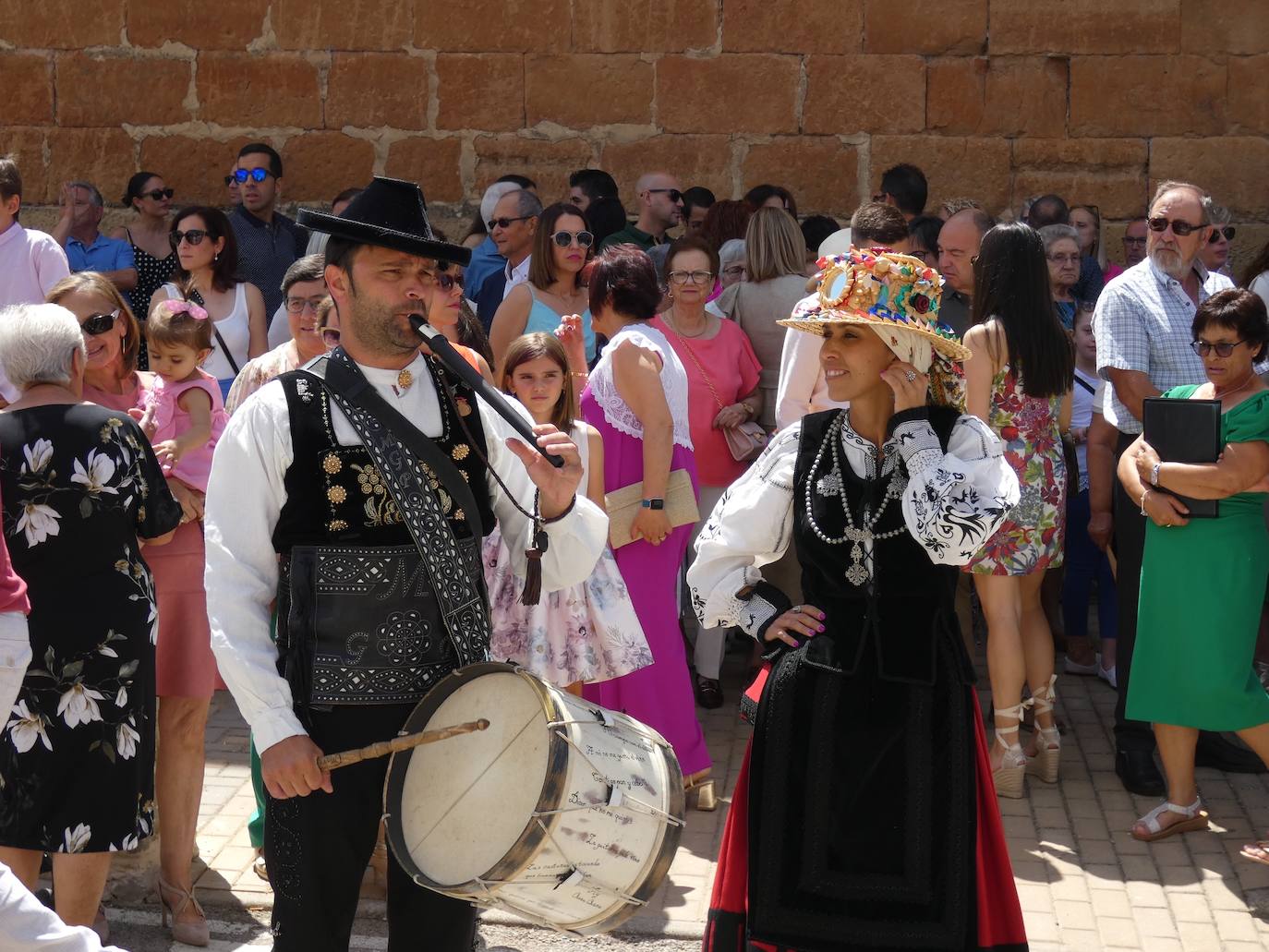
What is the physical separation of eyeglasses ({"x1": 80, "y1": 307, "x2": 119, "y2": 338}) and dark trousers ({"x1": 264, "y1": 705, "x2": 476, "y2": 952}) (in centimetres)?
199

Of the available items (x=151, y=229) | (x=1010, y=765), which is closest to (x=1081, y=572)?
(x=1010, y=765)

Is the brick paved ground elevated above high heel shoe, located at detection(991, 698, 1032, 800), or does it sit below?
below

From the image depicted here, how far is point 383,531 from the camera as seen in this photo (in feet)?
10.1

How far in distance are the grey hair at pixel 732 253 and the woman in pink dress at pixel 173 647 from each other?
342 centimetres

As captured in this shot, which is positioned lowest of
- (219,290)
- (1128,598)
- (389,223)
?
(1128,598)

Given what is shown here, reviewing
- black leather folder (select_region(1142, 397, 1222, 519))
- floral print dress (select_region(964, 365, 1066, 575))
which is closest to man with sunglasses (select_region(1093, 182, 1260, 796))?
floral print dress (select_region(964, 365, 1066, 575))

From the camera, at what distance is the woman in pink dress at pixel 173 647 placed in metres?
4.66

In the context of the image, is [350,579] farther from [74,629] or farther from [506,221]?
[506,221]

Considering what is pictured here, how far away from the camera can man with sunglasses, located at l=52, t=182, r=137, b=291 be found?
820cm

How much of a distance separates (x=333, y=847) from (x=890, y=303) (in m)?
1.68

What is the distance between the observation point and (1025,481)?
226 inches

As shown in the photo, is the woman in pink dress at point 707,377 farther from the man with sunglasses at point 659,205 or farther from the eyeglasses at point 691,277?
the man with sunglasses at point 659,205

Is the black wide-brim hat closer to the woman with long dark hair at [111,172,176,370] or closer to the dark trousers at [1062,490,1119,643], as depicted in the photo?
the dark trousers at [1062,490,1119,643]

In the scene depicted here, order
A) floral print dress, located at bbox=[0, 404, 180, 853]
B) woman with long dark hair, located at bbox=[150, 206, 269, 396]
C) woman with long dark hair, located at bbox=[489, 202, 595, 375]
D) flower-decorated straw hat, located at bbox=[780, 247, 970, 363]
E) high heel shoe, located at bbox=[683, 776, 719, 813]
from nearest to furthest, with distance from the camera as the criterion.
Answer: flower-decorated straw hat, located at bbox=[780, 247, 970, 363] → floral print dress, located at bbox=[0, 404, 180, 853] → high heel shoe, located at bbox=[683, 776, 719, 813] → woman with long dark hair, located at bbox=[489, 202, 595, 375] → woman with long dark hair, located at bbox=[150, 206, 269, 396]
